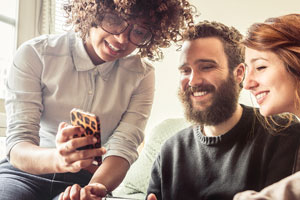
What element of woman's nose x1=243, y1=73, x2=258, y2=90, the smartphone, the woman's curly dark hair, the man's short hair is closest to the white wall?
the man's short hair

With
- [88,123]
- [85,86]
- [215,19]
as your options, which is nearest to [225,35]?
[215,19]

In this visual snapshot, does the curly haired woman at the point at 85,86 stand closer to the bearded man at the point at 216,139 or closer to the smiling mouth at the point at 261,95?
the bearded man at the point at 216,139

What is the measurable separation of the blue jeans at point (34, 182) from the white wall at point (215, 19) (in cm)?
41

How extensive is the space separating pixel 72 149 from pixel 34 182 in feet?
0.75

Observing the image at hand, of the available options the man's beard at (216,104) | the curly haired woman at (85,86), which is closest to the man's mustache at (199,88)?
the man's beard at (216,104)

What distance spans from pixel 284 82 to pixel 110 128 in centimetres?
41

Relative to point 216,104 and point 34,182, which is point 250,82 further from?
point 34,182

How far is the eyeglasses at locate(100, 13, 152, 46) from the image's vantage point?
0.78 metres

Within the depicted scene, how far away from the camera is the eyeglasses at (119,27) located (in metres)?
0.78

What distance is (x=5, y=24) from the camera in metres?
1.25

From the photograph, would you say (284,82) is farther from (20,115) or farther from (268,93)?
(20,115)

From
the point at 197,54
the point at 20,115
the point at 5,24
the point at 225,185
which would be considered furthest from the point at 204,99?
the point at 5,24

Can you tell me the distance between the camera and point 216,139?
33.4 inches

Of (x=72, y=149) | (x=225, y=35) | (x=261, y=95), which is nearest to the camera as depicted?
(x=72, y=149)
